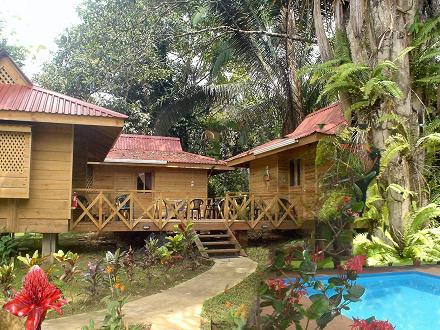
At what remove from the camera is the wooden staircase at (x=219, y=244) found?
10090mm

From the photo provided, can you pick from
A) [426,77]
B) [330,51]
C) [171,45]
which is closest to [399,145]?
[426,77]

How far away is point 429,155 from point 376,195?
74.3 inches

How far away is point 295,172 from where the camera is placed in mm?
14008

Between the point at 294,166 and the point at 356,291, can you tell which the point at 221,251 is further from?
the point at 356,291

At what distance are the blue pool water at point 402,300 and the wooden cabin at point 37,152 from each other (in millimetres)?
6156

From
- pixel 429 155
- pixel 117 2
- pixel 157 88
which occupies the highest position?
pixel 117 2

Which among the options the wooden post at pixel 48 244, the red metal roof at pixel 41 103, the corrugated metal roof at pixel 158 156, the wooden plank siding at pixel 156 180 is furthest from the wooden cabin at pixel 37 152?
the wooden plank siding at pixel 156 180

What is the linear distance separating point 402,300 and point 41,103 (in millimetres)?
8046

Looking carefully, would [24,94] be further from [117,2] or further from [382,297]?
[117,2]

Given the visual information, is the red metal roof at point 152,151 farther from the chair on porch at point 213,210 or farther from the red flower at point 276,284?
the red flower at point 276,284

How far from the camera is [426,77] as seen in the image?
909 cm

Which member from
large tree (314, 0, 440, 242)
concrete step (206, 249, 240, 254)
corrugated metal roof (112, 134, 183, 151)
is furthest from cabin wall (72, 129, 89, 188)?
large tree (314, 0, 440, 242)

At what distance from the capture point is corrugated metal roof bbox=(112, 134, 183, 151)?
62.0ft

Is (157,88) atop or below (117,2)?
below
